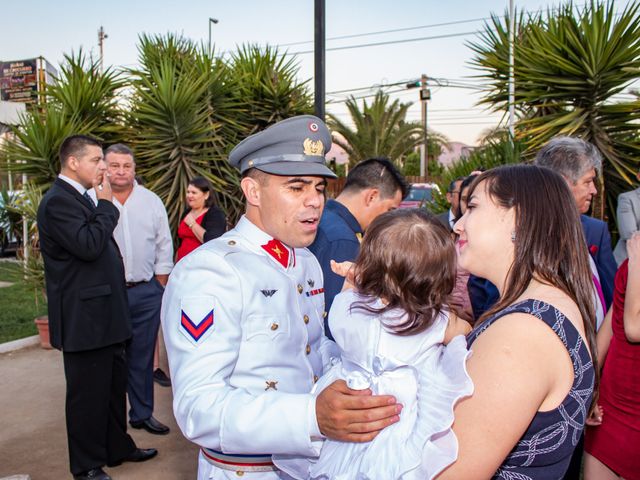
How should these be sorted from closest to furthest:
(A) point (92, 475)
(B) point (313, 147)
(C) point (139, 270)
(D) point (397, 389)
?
1. (D) point (397, 389)
2. (B) point (313, 147)
3. (A) point (92, 475)
4. (C) point (139, 270)

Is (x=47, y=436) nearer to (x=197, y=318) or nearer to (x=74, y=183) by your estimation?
(x=74, y=183)

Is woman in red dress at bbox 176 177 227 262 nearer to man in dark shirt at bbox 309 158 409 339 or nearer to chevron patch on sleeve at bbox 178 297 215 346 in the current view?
man in dark shirt at bbox 309 158 409 339

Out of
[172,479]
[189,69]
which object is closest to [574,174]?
[172,479]

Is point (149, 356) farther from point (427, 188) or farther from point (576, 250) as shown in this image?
point (427, 188)

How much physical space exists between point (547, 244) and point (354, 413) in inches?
29.4

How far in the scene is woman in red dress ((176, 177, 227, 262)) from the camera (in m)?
6.61

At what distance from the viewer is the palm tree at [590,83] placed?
6398 millimetres

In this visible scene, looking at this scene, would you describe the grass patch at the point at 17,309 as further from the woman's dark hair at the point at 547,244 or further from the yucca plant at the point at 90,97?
the woman's dark hair at the point at 547,244

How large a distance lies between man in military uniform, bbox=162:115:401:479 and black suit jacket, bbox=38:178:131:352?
6.72 ft

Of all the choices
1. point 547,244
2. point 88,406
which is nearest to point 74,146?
point 88,406

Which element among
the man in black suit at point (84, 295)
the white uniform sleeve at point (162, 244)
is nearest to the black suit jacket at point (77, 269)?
the man in black suit at point (84, 295)

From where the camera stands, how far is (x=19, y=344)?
7332 millimetres

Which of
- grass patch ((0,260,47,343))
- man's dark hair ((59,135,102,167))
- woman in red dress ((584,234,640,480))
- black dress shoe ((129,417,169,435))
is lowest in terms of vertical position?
grass patch ((0,260,47,343))

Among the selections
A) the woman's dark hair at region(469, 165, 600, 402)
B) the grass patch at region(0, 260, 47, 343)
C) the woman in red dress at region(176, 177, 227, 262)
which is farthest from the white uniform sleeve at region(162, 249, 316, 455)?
the grass patch at region(0, 260, 47, 343)
